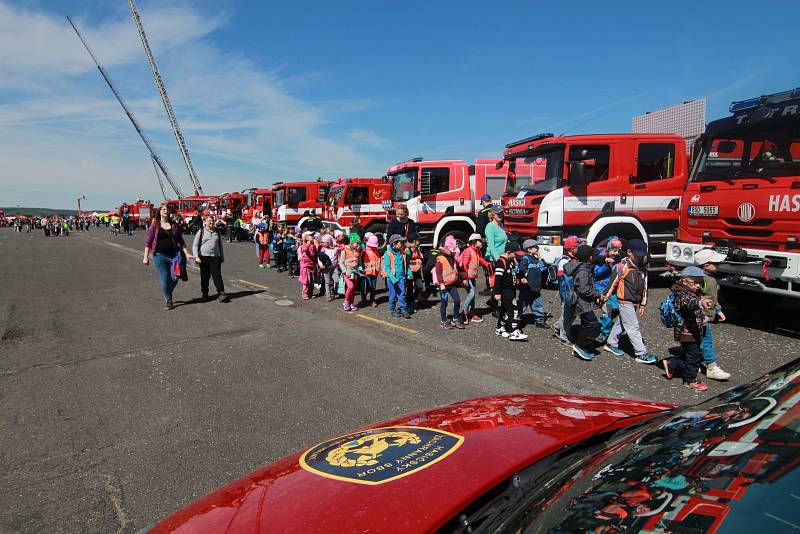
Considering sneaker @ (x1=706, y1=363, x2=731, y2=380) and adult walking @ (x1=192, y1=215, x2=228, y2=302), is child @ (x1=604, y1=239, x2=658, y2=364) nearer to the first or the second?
sneaker @ (x1=706, y1=363, x2=731, y2=380)

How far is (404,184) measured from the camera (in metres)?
13.9

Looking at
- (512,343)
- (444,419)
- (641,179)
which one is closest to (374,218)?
(641,179)

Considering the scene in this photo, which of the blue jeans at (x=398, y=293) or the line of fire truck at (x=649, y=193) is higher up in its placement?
the line of fire truck at (x=649, y=193)

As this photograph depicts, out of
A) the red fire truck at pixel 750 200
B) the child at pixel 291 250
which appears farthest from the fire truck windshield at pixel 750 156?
the child at pixel 291 250

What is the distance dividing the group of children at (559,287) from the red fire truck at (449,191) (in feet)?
12.4

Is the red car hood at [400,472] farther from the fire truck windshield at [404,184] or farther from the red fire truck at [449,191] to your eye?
the fire truck windshield at [404,184]

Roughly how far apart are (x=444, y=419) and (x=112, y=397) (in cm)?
374

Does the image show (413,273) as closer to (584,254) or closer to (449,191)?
(584,254)

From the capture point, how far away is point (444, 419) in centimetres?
220

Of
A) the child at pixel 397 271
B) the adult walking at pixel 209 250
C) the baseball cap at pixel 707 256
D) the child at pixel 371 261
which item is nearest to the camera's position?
the baseball cap at pixel 707 256

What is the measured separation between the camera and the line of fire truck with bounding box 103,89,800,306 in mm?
→ 5875

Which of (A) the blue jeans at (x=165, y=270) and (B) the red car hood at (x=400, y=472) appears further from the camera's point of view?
(A) the blue jeans at (x=165, y=270)

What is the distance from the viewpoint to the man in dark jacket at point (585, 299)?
5406 mm

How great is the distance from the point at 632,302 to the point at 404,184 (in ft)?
31.0
